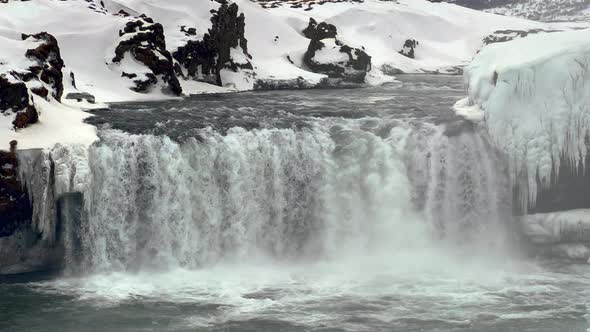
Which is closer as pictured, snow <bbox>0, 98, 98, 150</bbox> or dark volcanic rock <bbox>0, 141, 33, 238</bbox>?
dark volcanic rock <bbox>0, 141, 33, 238</bbox>

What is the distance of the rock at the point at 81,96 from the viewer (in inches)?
965

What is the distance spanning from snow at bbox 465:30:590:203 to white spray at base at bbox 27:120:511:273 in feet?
2.51

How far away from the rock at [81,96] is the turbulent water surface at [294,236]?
3.42 metres

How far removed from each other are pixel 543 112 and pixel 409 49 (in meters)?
41.8

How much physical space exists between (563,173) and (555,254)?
91.1 inches

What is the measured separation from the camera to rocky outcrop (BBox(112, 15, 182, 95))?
29031 mm

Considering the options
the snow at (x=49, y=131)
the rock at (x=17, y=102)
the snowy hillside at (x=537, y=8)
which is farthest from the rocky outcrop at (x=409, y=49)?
the snowy hillside at (x=537, y=8)

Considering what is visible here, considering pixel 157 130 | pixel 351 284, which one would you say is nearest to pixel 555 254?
pixel 351 284

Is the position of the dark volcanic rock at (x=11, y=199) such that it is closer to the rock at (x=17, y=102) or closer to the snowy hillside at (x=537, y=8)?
the rock at (x=17, y=102)

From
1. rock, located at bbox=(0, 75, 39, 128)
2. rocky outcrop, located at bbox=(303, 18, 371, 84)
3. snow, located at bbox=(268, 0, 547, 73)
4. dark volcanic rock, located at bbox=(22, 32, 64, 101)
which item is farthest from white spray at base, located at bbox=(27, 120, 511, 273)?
snow, located at bbox=(268, 0, 547, 73)

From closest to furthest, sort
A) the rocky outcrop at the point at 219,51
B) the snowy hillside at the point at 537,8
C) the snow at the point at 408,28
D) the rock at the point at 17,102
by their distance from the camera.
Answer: the rock at the point at 17,102 → the rocky outcrop at the point at 219,51 → the snow at the point at 408,28 → the snowy hillside at the point at 537,8

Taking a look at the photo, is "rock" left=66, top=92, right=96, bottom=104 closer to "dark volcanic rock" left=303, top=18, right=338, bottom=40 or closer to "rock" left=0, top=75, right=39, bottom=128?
"rock" left=0, top=75, right=39, bottom=128

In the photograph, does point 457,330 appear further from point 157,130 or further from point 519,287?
point 157,130

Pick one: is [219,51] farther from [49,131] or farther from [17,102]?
[49,131]
